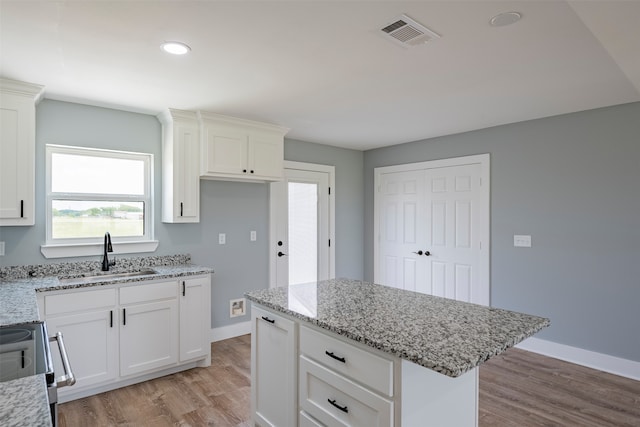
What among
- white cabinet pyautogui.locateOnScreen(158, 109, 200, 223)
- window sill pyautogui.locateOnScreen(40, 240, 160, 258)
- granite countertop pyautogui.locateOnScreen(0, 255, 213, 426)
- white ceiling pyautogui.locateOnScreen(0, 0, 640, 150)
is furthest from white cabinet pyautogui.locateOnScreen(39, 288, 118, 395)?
white ceiling pyautogui.locateOnScreen(0, 0, 640, 150)

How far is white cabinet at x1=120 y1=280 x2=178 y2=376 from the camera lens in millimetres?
2889

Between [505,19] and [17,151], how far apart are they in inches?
127

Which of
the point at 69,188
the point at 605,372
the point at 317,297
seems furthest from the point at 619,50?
the point at 69,188

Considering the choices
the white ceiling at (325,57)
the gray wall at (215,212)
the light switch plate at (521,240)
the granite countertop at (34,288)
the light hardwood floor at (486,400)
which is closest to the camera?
the granite countertop at (34,288)

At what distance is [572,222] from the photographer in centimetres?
353

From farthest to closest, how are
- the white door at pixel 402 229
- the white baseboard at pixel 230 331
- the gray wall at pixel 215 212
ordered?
the white door at pixel 402 229 < the white baseboard at pixel 230 331 < the gray wall at pixel 215 212

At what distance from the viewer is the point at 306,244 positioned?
4.87 metres

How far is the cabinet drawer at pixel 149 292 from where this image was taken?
113 inches

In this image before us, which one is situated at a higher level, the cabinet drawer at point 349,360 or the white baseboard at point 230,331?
the cabinet drawer at point 349,360

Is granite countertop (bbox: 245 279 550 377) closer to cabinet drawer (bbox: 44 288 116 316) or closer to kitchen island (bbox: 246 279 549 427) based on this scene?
kitchen island (bbox: 246 279 549 427)

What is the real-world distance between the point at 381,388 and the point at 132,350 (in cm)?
227

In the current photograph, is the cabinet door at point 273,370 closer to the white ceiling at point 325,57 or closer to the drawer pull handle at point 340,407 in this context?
the drawer pull handle at point 340,407

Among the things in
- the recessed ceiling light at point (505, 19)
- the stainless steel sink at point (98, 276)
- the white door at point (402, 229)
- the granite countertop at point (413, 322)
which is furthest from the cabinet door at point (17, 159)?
the white door at point (402, 229)

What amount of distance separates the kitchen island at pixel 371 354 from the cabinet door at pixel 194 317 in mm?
1153
